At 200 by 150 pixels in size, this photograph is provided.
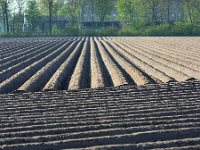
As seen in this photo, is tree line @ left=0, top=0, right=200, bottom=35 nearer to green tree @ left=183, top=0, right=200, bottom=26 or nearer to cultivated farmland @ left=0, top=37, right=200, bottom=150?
green tree @ left=183, top=0, right=200, bottom=26

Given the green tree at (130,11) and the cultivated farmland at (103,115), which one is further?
the green tree at (130,11)

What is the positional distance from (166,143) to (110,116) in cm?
180

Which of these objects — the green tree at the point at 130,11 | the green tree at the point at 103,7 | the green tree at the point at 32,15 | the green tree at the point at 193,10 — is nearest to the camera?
the green tree at the point at 193,10

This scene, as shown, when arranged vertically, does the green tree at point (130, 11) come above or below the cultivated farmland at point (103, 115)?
above

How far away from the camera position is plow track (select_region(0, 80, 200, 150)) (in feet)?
19.2

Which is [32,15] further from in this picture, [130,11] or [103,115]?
[103,115]

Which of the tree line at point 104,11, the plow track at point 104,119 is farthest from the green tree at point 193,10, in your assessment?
the plow track at point 104,119

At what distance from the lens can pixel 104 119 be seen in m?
7.11

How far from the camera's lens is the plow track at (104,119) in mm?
5867

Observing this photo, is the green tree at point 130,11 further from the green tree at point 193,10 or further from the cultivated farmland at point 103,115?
the cultivated farmland at point 103,115

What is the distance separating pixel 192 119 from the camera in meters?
6.86

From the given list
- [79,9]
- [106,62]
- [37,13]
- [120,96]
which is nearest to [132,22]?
[79,9]

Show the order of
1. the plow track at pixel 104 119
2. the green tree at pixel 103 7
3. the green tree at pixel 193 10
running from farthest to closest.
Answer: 1. the green tree at pixel 103 7
2. the green tree at pixel 193 10
3. the plow track at pixel 104 119

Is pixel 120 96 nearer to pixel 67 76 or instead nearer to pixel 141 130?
pixel 141 130
